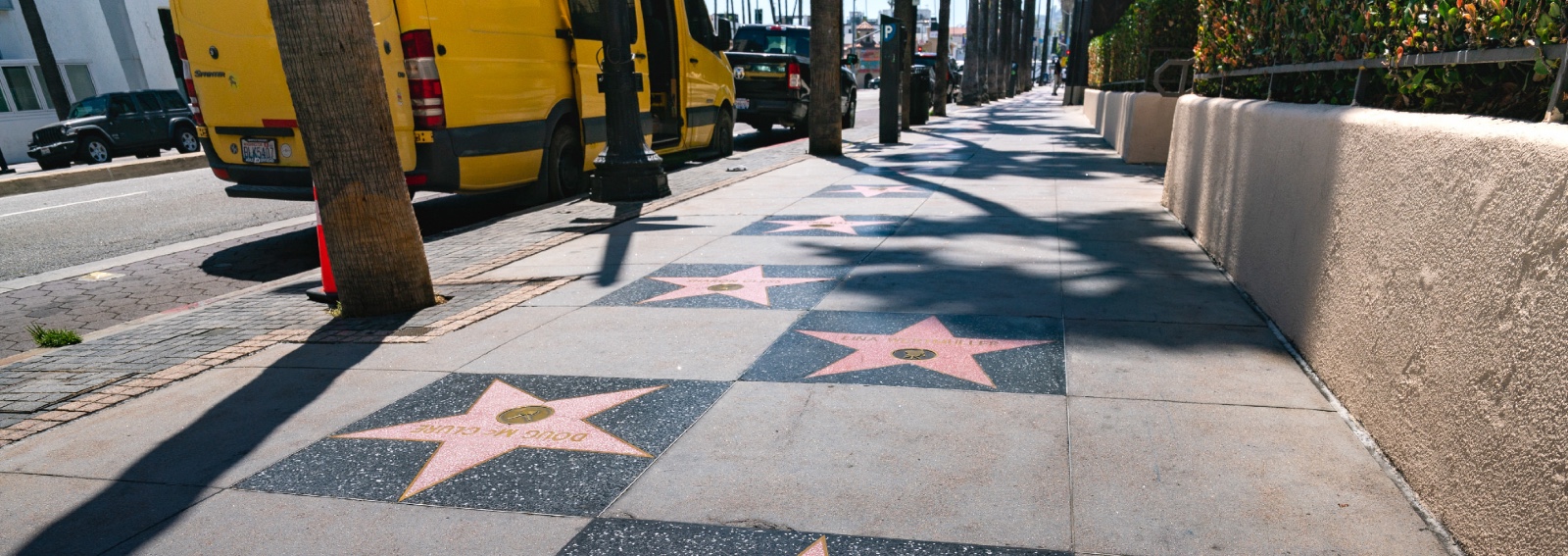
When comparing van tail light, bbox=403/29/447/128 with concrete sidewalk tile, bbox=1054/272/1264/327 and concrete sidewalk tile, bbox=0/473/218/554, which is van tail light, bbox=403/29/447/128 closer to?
concrete sidewalk tile, bbox=1054/272/1264/327

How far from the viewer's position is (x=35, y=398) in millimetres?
3930

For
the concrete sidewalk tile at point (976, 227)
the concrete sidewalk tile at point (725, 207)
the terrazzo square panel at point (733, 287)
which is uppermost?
the terrazzo square panel at point (733, 287)

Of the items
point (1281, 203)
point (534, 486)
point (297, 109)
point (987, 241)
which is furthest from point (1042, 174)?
point (534, 486)

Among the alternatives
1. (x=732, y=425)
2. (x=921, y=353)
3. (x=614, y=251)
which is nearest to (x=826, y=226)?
(x=614, y=251)

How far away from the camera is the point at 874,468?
9.50 ft

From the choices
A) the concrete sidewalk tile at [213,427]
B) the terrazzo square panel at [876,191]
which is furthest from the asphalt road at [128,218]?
the concrete sidewalk tile at [213,427]

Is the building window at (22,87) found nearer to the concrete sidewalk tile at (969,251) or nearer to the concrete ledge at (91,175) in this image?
the concrete ledge at (91,175)

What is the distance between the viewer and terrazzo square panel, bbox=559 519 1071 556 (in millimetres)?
2416

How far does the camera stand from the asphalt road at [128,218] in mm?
8091

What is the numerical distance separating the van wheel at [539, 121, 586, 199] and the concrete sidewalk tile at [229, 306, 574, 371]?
481 centimetres

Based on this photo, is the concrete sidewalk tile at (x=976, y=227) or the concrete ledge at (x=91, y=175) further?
the concrete ledge at (x=91, y=175)

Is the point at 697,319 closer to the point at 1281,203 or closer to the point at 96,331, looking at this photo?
the point at 1281,203

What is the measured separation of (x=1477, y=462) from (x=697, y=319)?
3243 millimetres

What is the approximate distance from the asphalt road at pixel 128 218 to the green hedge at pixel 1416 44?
7.02m
